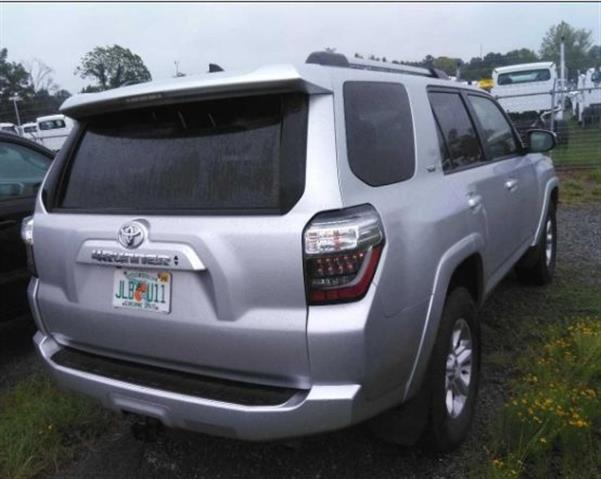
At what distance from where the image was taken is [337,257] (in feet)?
6.82

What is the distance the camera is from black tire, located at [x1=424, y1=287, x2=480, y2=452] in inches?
101

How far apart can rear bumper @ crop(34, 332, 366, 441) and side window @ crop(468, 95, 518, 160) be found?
7.61 ft

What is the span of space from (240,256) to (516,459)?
5.03 ft

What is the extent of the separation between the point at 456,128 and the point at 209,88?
1.68 meters

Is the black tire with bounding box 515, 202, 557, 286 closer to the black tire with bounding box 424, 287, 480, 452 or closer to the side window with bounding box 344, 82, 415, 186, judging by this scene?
the black tire with bounding box 424, 287, 480, 452

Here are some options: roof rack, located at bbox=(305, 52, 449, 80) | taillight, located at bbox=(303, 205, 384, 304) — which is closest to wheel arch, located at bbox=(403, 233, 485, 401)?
taillight, located at bbox=(303, 205, 384, 304)

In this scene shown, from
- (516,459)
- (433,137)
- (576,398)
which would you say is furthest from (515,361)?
(433,137)

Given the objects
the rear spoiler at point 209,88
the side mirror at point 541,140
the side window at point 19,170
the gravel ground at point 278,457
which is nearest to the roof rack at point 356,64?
the rear spoiler at point 209,88

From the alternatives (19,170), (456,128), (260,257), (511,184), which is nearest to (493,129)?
(511,184)

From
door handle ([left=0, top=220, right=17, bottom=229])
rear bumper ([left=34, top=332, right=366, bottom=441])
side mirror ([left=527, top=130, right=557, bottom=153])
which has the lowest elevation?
rear bumper ([left=34, top=332, right=366, bottom=441])

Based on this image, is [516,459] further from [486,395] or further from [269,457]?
[269,457]

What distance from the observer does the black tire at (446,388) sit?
257 centimetres

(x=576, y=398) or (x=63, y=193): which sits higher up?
(x=63, y=193)

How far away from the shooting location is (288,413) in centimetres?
210
